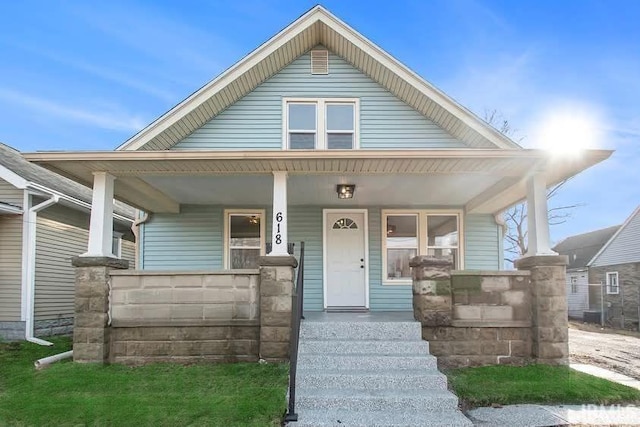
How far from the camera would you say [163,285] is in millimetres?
6641

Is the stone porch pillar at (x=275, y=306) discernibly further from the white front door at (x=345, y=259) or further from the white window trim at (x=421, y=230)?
the white window trim at (x=421, y=230)

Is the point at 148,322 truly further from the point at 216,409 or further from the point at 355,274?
the point at 355,274

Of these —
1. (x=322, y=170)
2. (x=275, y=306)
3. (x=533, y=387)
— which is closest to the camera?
(x=533, y=387)

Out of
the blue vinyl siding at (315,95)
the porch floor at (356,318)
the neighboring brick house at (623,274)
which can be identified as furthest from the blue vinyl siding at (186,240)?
the neighboring brick house at (623,274)

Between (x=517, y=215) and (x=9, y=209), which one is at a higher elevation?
(x=517, y=215)

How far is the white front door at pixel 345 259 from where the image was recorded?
371 inches

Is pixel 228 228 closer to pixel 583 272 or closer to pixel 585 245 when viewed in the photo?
pixel 583 272

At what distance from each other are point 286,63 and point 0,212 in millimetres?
6291

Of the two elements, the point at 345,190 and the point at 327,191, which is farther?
the point at 327,191

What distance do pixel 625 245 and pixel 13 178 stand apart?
22.8m

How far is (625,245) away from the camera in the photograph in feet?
69.9

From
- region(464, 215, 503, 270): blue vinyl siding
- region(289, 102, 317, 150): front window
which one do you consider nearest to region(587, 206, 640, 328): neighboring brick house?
region(464, 215, 503, 270): blue vinyl siding

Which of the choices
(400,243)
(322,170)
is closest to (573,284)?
(400,243)

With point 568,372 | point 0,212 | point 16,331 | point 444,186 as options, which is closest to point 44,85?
point 0,212
